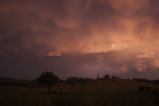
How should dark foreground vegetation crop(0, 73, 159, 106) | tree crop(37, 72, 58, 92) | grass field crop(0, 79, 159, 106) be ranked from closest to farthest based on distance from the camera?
grass field crop(0, 79, 159, 106) → dark foreground vegetation crop(0, 73, 159, 106) → tree crop(37, 72, 58, 92)

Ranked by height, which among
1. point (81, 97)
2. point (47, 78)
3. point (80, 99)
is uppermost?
point (47, 78)

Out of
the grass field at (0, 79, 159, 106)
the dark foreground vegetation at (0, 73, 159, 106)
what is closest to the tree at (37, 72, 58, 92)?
the dark foreground vegetation at (0, 73, 159, 106)

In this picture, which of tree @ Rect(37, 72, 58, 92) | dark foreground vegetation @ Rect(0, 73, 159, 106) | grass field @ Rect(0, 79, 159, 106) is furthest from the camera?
tree @ Rect(37, 72, 58, 92)

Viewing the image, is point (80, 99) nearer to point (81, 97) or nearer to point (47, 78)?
point (81, 97)

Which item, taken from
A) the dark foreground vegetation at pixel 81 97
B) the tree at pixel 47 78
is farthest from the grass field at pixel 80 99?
the tree at pixel 47 78

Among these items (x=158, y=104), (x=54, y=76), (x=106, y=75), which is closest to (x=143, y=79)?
(x=106, y=75)

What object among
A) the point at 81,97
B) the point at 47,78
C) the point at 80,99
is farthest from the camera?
the point at 47,78

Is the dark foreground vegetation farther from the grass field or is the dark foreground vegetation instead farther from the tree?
the tree

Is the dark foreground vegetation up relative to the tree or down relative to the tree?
down

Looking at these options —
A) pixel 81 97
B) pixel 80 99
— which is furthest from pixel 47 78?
pixel 80 99

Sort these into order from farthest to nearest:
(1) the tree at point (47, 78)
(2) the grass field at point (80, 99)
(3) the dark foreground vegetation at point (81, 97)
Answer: (1) the tree at point (47, 78) → (3) the dark foreground vegetation at point (81, 97) → (2) the grass field at point (80, 99)

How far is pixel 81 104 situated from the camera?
79.1 ft

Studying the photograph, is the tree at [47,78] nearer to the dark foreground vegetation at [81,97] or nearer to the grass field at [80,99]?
the dark foreground vegetation at [81,97]

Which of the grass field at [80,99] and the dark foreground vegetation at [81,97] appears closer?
the grass field at [80,99]
